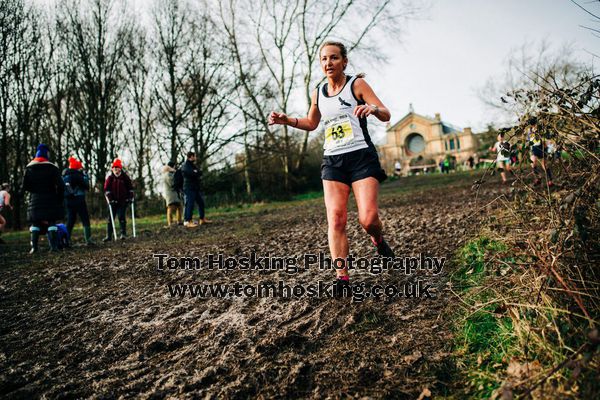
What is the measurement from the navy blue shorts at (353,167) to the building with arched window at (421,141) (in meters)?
70.0

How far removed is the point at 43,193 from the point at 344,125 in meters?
6.97

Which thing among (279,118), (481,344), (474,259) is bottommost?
(481,344)

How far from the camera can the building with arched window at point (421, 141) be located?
73.1 meters

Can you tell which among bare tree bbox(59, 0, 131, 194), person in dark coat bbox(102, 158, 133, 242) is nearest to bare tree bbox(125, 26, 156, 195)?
bare tree bbox(59, 0, 131, 194)

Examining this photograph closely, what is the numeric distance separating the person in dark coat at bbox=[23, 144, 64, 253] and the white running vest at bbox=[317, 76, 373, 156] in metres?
6.70

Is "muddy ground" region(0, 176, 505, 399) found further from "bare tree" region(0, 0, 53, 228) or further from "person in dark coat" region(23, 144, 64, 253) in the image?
"bare tree" region(0, 0, 53, 228)

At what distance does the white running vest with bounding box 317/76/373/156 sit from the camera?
3.31 m

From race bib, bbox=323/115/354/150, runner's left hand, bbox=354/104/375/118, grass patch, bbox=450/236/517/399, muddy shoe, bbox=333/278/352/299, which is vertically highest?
runner's left hand, bbox=354/104/375/118

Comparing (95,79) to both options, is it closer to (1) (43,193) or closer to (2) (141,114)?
(2) (141,114)

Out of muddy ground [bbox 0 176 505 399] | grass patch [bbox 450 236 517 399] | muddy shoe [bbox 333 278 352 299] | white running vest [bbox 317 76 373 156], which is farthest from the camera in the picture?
white running vest [bbox 317 76 373 156]

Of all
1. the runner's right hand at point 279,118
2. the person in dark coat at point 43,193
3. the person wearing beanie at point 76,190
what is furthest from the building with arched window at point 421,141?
the runner's right hand at point 279,118

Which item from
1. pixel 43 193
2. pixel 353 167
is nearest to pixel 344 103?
pixel 353 167

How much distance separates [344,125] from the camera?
3342mm

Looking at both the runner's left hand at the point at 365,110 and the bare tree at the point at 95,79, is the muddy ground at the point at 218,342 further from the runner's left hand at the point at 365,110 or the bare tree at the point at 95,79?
the bare tree at the point at 95,79
